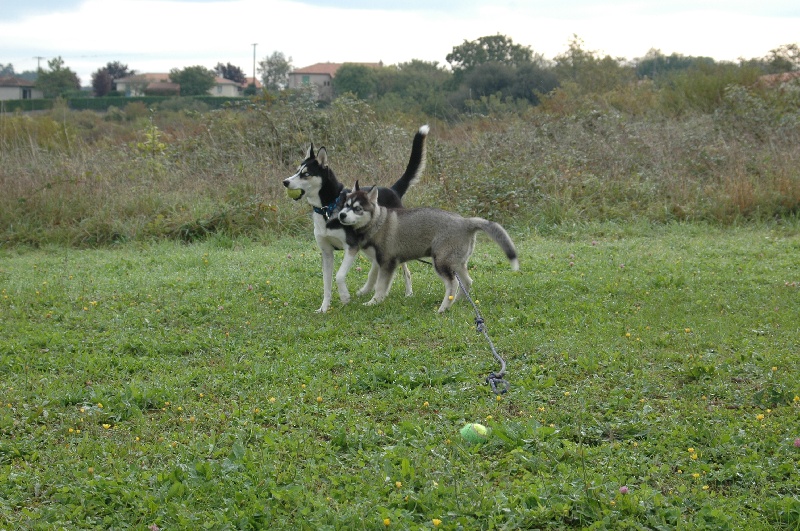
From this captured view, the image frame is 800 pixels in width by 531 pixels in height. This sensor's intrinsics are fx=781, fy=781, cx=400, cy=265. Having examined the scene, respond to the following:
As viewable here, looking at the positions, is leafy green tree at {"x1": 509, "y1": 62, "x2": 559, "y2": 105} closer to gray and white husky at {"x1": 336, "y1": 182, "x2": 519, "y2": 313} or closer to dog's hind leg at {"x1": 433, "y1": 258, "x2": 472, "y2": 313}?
gray and white husky at {"x1": 336, "y1": 182, "x2": 519, "y2": 313}

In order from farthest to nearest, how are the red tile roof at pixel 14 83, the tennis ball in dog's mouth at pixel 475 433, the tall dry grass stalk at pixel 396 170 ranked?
1. the red tile roof at pixel 14 83
2. the tall dry grass stalk at pixel 396 170
3. the tennis ball in dog's mouth at pixel 475 433

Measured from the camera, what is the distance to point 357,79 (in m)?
32.1

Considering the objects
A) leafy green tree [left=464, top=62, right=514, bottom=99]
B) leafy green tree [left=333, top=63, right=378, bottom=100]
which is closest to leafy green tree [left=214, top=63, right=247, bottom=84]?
leafy green tree [left=333, top=63, right=378, bottom=100]

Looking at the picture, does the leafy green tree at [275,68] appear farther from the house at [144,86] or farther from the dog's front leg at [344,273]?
the dog's front leg at [344,273]

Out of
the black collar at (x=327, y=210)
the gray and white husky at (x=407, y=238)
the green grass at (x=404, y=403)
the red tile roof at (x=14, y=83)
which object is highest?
the red tile roof at (x=14, y=83)

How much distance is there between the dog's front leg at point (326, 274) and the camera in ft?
25.3

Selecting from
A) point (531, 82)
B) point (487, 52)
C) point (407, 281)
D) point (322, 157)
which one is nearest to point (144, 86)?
point (487, 52)

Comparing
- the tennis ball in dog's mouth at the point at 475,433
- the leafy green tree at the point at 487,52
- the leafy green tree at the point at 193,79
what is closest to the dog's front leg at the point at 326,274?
the tennis ball in dog's mouth at the point at 475,433

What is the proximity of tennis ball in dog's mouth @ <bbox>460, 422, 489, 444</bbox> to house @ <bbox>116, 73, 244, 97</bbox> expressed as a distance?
A: 153ft

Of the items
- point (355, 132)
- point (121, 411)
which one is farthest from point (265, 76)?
point (121, 411)

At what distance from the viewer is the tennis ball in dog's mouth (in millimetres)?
4320

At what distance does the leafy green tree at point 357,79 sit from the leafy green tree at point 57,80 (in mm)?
24355

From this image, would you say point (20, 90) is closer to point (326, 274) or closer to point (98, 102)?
point (98, 102)

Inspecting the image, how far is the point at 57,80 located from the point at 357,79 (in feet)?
97.7
